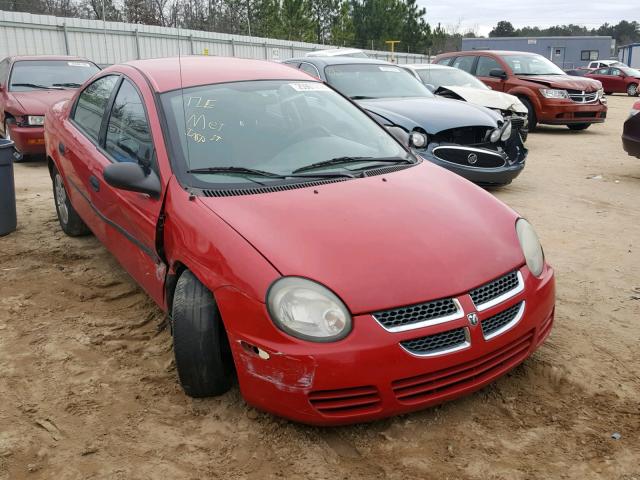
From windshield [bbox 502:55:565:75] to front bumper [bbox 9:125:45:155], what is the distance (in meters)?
8.98

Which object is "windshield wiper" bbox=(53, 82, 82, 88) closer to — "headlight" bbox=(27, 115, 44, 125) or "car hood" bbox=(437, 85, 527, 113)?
"headlight" bbox=(27, 115, 44, 125)

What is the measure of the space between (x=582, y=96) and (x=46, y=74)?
32.1 ft

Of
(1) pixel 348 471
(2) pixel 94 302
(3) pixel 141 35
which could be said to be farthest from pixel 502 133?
(3) pixel 141 35

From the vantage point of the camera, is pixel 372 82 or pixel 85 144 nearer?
pixel 85 144

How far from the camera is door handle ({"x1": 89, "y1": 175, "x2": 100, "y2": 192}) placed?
12.5 feet

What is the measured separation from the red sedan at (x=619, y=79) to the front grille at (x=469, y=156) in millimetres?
23905

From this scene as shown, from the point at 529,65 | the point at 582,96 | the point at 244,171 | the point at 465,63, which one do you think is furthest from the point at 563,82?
the point at 244,171

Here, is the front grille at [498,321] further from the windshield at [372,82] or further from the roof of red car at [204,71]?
the windshield at [372,82]

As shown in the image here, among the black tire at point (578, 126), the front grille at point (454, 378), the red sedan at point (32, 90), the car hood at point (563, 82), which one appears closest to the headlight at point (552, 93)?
the car hood at point (563, 82)

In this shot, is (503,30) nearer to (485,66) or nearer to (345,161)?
(485,66)

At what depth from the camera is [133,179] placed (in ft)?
9.90

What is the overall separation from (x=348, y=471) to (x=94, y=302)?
7.48ft

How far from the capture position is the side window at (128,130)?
331cm

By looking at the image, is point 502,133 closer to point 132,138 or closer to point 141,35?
point 132,138
